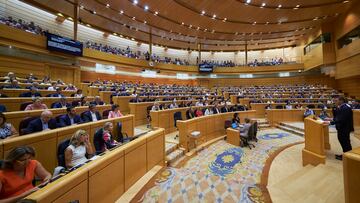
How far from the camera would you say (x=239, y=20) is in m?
13.6

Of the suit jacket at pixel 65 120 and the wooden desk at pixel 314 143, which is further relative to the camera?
the wooden desk at pixel 314 143

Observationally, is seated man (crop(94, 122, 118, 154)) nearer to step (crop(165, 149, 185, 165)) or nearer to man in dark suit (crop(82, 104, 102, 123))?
man in dark suit (crop(82, 104, 102, 123))

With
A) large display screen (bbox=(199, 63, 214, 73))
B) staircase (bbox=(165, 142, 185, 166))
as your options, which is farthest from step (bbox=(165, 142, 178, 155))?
large display screen (bbox=(199, 63, 214, 73))

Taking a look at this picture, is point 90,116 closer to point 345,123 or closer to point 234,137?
point 234,137

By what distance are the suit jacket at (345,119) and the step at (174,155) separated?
3.40m

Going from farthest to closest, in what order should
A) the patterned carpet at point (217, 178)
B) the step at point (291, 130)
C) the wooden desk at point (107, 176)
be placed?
the step at point (291, 130) < the patterned carpet at point (217, 178) < the wooden desk at point (107, 176)

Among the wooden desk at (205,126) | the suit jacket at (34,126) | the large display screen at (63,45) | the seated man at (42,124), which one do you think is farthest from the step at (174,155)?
the large display screen at (63,45)

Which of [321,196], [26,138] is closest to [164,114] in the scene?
[26,138]

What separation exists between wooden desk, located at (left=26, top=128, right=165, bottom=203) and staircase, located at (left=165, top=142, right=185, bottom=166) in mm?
712

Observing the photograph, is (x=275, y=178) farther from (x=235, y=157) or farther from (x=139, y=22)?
(x=139, y=22)

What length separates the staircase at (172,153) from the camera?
14.3 feet

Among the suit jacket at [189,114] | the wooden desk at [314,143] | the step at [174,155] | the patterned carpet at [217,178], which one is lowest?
the patterned carpet at [217,178]

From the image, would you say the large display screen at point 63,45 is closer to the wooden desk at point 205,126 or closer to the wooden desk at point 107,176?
the wooden desk at point 205,126

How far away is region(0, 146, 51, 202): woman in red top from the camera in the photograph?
64.0 inches
